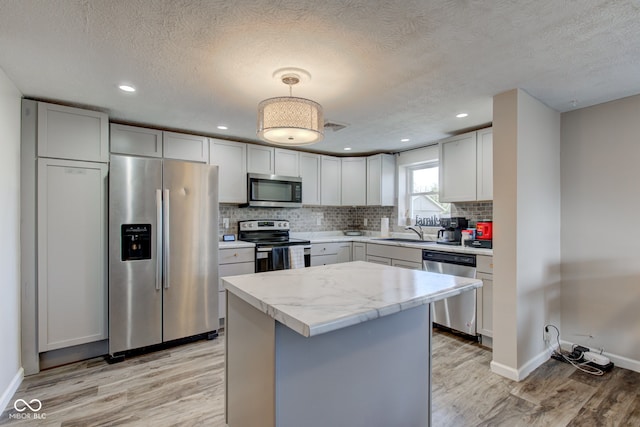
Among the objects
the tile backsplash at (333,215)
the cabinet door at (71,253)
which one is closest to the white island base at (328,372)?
the cabinet door at (71,253)

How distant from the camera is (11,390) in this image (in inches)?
85.6

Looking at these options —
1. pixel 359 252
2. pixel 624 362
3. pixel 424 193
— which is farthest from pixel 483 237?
pixel 359 252

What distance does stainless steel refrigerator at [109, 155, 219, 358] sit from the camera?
2748 mm

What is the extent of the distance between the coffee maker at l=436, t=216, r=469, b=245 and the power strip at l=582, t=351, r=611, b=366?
4.78 feet

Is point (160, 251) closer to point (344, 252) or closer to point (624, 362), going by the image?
point (344, 252)

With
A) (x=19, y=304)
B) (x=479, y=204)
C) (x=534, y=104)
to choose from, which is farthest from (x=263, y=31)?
(x=479, y=204)

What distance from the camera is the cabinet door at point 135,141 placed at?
312cm

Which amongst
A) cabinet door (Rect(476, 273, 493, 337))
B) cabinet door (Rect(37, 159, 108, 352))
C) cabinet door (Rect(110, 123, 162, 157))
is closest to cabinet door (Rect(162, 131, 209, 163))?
cabinet door (Rect(110, 123, 162, 157))

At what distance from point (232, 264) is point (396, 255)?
6.38 feet

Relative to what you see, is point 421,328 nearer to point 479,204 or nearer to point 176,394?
point 176,394

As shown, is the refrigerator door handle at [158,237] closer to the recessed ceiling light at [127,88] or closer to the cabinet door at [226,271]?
the cabinet door at [226,271]

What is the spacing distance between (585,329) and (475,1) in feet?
9.81

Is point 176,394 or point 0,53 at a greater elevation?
point 0,53

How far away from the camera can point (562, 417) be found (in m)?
1.96
